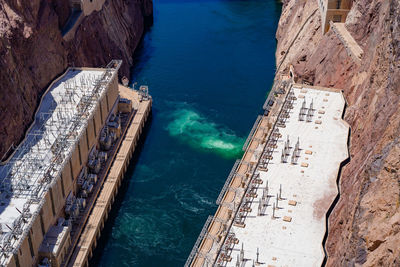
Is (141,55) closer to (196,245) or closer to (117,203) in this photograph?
(117,203)

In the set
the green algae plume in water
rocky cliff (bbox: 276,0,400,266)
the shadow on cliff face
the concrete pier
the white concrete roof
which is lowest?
the shadow on cliff face

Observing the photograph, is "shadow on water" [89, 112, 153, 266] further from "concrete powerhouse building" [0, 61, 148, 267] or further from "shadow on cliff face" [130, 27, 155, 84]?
"shadow on cliff face" [130, 27, 155, 84]

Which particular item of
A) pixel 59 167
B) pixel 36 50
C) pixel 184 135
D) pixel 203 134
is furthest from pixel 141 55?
pixel 59 167

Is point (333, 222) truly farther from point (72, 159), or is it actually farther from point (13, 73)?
point (13, 73)

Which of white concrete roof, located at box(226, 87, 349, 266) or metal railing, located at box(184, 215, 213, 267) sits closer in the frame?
white concrete roof, located at box(226, 87, 349, 266)

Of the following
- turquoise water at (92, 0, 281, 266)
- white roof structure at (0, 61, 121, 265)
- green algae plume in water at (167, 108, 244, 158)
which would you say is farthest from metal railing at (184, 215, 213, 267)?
green algae plume in water at (167, 108, 244, 158)
